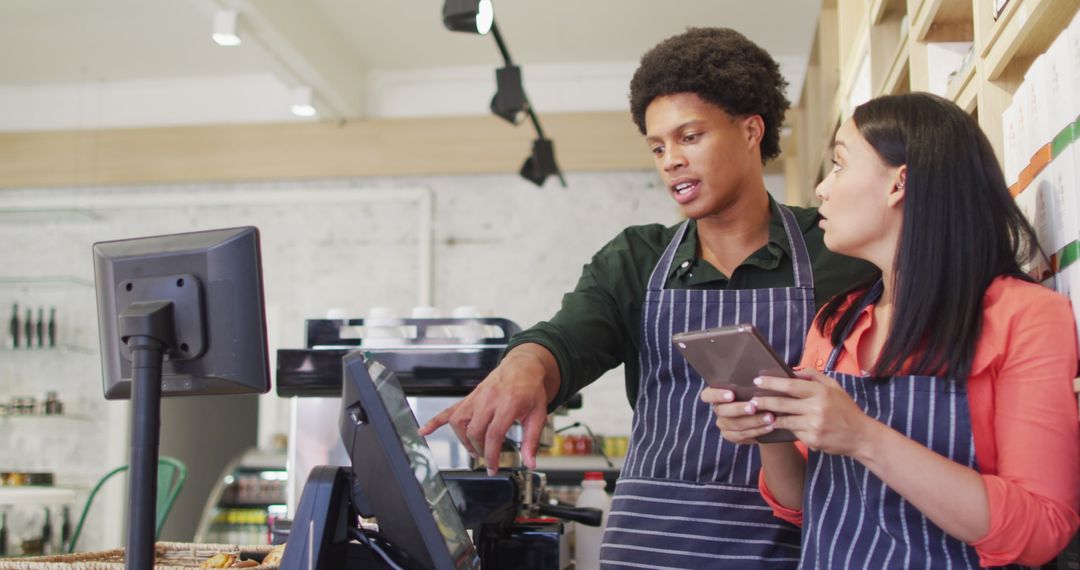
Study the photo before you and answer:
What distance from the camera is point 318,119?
6617 mm

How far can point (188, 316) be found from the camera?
1.52m

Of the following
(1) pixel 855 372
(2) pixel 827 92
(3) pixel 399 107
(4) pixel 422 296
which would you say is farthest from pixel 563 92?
(1) pixel 855 372

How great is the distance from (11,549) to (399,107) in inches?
142

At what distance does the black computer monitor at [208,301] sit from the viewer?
151cm

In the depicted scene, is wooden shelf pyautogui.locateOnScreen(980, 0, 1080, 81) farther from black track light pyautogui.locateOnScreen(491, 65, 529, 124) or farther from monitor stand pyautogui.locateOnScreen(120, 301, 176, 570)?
black track light pyautogui.locateOnScreen(491, 65, 529, 124)

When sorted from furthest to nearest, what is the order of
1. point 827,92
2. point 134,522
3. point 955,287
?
point 827,92, point 134,522, point 955,287

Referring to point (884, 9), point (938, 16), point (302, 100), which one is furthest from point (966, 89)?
point (302, 100)

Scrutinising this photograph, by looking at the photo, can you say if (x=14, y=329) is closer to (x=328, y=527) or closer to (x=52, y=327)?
(x=52, y=327)

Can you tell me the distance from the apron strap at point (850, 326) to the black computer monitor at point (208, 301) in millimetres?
836

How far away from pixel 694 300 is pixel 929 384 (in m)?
0.63

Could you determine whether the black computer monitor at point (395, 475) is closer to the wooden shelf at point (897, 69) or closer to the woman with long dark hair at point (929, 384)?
the woman with long dark hair at point (929, 384)

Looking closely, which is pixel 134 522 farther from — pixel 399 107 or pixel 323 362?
pixel 399 107

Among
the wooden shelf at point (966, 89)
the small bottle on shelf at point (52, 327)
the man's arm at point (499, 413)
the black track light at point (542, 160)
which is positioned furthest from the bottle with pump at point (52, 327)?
the wooden shelf at point (966, 89)

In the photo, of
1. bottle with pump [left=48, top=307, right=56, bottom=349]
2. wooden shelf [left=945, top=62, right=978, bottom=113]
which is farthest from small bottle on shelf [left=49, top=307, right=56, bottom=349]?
wooden shelf [left=945, top=62, right=978, bottom=113]
